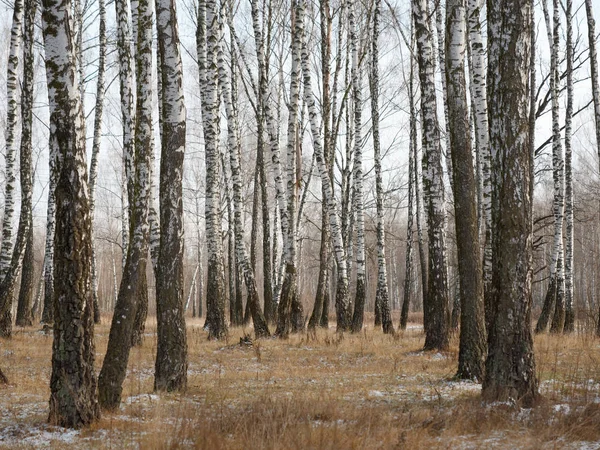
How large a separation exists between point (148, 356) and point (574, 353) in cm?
738

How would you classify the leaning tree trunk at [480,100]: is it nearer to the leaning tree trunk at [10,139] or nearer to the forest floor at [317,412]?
the forest floor at [317,412]

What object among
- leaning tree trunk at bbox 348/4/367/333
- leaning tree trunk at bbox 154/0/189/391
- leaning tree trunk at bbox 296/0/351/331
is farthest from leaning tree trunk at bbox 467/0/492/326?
leaning tree trunk at bbox 348/4/367/333

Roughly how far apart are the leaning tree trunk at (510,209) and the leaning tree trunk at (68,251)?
3645 mm

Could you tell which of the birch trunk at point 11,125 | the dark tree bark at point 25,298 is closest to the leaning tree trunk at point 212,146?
the birch trunk at point 11,125

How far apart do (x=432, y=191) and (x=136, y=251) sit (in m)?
5.31

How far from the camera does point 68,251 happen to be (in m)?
4.55

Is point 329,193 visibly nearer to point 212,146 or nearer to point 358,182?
point 358,182

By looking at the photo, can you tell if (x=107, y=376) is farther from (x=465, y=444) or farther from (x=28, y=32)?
(x=28, y=32)

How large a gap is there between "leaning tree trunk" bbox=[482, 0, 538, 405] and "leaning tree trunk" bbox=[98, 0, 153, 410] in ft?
11.4

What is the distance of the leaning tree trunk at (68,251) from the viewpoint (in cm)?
455

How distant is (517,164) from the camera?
5.18 m

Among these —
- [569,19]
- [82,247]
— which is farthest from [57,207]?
[569,19]

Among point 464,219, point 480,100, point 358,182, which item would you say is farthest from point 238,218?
point 464,219

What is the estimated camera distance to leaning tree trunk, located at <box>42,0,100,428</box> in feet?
14.9
